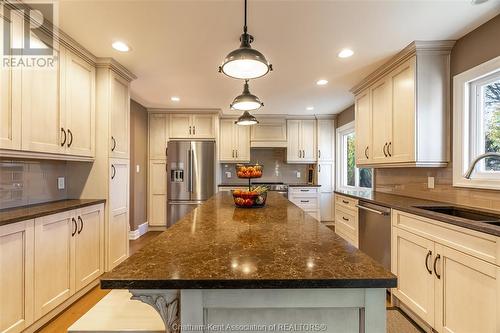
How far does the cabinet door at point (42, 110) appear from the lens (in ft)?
5.86

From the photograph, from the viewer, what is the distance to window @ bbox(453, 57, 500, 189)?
1.88 meters

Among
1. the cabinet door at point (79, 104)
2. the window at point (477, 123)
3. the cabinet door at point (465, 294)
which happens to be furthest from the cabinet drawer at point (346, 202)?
the cabinet door at point (79, 104)

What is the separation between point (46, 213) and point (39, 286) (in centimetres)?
52

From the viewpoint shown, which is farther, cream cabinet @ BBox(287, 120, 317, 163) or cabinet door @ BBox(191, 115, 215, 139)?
cream cabinet @ BBox(287, 120, 317, 163)

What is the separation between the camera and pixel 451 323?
4.97 feet

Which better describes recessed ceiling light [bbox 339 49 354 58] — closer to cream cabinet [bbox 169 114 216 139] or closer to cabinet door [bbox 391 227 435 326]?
cabinet door [bbox 391 227 435 326]

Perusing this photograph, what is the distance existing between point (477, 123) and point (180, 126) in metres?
4.24

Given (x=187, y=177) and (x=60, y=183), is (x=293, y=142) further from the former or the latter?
(x=60, y=183)

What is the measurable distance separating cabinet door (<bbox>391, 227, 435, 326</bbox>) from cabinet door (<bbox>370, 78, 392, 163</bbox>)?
105cm

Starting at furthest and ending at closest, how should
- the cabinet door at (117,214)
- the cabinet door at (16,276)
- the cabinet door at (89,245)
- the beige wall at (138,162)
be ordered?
the beige wall at (138,162), the cabinet door at (117,214), the cabinet door at (89,245), the cabinet door at (16,276)

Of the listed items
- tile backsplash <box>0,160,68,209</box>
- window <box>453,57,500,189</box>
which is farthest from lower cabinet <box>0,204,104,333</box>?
window <box>453,57,500,189</box>

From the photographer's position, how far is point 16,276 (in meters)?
1.58

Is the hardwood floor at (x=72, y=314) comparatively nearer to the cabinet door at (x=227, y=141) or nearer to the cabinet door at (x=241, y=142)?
the cabinet door at (x=227, y=141)

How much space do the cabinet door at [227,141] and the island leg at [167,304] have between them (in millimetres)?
4381
